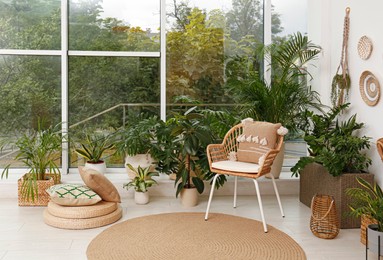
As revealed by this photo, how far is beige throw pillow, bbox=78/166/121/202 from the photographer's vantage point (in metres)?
3.60

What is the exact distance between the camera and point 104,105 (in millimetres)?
4902

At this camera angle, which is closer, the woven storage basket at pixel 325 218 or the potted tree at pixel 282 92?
the woven storage basket at pixel 325 218

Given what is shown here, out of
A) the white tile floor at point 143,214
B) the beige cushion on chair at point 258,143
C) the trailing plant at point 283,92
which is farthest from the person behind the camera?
the trailing plant at point 283,92

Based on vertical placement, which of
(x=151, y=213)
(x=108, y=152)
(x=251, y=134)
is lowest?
(x=151, y=213)

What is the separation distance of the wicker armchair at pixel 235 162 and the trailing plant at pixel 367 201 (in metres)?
0.70

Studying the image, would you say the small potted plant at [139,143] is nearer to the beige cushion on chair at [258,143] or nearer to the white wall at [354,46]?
the beige cushion on chair at [258,143]

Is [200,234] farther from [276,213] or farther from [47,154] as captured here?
[47,154]

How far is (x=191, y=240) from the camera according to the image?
3131 mm

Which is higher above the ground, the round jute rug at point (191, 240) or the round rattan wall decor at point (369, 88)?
the round rattan wall decor at point (369, 88)

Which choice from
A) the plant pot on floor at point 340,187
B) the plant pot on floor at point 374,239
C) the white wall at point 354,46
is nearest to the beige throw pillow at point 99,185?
the plant pot on floor at point 340,187

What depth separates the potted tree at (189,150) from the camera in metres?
3.96

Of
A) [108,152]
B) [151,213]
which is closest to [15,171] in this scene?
[108,152]

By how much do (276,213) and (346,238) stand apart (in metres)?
0.81

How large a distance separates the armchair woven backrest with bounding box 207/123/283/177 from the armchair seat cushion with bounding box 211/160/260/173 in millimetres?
43
